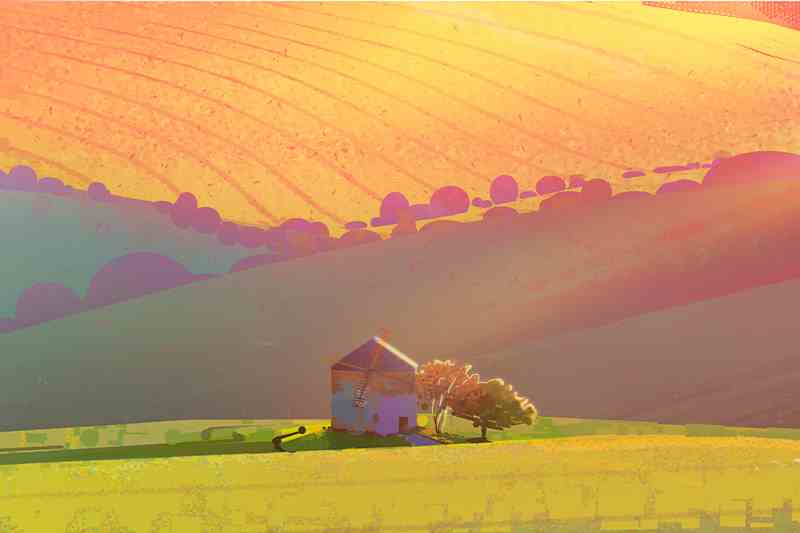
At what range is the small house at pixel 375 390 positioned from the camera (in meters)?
5.54

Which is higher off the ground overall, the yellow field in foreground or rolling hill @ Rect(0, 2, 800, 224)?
rolling hill @ Rect(0, 2, 800, 224)

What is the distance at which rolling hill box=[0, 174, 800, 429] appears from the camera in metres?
5.79

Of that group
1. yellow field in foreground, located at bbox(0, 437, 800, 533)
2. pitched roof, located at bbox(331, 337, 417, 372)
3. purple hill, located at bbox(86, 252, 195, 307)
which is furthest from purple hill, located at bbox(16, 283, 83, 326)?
pitched roof, located at bbox(331, 337, 417, 372)

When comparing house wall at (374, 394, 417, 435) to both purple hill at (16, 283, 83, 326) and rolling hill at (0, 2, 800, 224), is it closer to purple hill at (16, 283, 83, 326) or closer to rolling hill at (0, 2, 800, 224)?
rolling hill at (0, 2, 800, 224)

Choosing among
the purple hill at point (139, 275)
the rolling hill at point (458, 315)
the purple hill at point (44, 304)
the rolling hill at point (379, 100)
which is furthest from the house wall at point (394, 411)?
the purple hill at point (44, 304)

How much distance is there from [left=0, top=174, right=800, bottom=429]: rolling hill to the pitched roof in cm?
7

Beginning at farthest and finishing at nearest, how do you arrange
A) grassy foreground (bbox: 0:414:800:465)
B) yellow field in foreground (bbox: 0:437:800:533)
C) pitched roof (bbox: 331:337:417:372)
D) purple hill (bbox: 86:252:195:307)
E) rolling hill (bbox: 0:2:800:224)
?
rolling hill (bbox: 0:2:800:224) < purple hill (bbox: 86:252:195:307) < grassy foreground (bbox: 0:414:800:465) < pitched roof (bbox: 331:337:417:372) < yellow field in foreground (bbox: 0:437:800:533)

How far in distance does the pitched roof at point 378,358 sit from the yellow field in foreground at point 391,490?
500 millimetres

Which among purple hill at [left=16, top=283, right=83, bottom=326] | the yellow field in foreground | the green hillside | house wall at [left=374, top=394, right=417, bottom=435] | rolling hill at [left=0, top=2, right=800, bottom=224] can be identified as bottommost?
the yellow field in foreground

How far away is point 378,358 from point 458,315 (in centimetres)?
57

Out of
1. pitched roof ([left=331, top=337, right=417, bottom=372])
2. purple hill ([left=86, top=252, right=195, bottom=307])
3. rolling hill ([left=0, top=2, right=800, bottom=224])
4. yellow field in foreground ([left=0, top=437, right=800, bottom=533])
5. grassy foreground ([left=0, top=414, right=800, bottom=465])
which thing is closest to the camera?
yellow field in foreground ([left=0, top=437, right=800, bottom=533])

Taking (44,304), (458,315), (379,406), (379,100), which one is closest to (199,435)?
(379,406)

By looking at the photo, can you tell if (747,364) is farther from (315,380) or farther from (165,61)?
(165,61)

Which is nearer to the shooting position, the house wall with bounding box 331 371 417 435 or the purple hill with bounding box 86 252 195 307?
the house wall with bounding box 331 371 417 435
